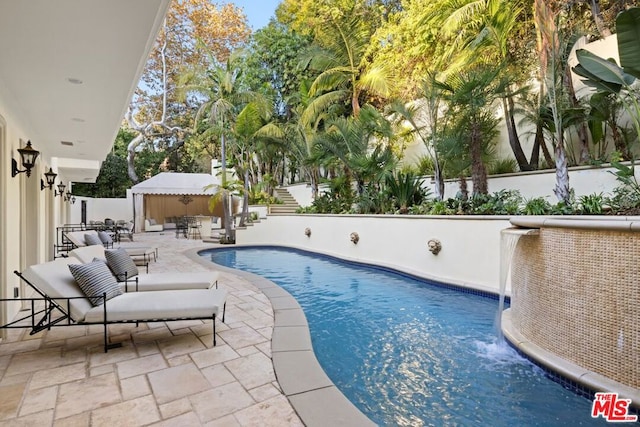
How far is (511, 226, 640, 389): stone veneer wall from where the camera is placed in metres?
3.23

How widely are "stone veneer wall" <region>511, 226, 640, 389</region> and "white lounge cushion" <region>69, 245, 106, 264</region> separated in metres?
6.49

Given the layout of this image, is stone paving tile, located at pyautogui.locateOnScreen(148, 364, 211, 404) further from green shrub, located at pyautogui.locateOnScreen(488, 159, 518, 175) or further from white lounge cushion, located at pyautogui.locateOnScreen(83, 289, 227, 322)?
green shrub, located at pyautogui.locateOnScreen(488, 159, 518, 175)

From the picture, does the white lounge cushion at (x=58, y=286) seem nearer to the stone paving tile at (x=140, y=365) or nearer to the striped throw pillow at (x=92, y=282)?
the striped throw pillow at (x=92, y=282)

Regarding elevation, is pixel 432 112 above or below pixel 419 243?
above

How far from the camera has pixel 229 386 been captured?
3242mm

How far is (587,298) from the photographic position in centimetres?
356

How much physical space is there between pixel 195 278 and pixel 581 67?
7297mm

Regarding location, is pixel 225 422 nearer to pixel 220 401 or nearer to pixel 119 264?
pixel 220 401

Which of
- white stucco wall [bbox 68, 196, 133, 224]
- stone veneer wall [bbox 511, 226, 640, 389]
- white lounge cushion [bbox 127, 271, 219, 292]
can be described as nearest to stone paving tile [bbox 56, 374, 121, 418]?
white lounge cushion [bbox 127, 271, 219, 292]

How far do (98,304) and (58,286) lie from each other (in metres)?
0.47

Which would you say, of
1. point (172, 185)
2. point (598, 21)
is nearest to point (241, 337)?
point (598, 21)

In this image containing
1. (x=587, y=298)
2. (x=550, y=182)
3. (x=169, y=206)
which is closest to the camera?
(x=587, y=298)

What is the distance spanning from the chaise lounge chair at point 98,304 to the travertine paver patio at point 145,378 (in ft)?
0.98

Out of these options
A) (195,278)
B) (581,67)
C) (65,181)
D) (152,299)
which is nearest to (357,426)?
(152,299)
